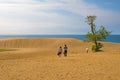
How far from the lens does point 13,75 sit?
17422 mm

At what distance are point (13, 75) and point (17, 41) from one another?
53.6 m

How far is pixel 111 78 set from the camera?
1587cm

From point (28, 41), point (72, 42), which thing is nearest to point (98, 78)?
point (72, 42)

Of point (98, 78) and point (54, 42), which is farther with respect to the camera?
point (54, 42)

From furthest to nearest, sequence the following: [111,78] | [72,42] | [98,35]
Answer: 1. [72,42]
2. [98,35]
3. [111,78]

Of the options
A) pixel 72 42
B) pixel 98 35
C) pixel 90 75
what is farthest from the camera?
pixel 72 42

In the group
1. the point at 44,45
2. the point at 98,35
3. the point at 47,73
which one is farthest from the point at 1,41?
the point at 47,73

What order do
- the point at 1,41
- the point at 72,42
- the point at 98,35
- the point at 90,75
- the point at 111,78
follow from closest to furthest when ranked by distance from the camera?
the point at 111,78, the point at 90,75, the point at 98,35, the point at 72,42, the point at 1,41

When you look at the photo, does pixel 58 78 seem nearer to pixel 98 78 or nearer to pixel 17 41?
pixel 98 78

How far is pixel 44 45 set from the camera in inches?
2665

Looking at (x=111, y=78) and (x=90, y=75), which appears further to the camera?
(x=90, y=75)

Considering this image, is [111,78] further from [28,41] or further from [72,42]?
[28,41]

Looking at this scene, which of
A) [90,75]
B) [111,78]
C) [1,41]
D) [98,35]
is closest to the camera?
[111,78]

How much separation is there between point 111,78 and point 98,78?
77 cm
